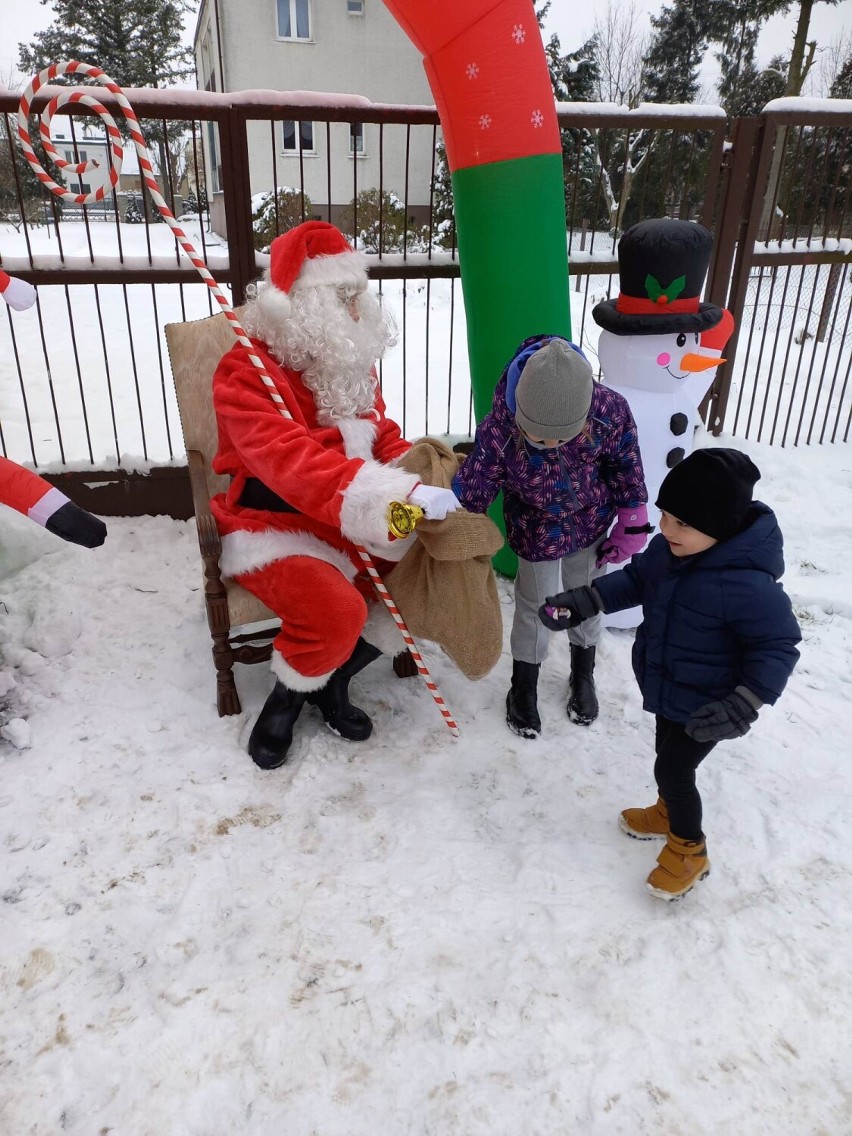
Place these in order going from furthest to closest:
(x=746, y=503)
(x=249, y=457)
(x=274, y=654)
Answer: (x=274, y=654) < (x=249, y=457) < (x=746, y=503)

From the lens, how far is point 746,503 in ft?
6.18

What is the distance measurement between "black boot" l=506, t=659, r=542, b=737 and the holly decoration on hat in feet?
4.98

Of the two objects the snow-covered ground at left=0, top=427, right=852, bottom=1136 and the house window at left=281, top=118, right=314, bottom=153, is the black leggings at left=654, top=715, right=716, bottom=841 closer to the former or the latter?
the snow-covered ground at left=0, top=427, right=852, bottom=1136

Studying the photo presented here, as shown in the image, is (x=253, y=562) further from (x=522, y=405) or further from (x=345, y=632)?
(x=522, y=405)

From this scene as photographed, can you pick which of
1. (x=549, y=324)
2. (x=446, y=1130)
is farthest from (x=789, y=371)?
(x=446, y=1130)

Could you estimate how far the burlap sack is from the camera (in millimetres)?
2641

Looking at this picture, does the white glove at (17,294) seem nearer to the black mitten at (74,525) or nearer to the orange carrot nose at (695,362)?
the black mitten at (74,525)

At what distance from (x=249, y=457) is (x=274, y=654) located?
74cm

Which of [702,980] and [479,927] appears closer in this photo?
[702,980]

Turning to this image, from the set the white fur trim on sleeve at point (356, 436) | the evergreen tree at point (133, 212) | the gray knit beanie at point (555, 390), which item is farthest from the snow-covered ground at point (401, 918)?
the evergreen tree at point (133, 212)

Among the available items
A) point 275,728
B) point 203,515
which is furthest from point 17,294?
point 275,728

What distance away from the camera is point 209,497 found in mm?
3135

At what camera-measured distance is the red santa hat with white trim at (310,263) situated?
2684 mm

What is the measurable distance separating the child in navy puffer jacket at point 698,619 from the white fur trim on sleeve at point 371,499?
61 cm
